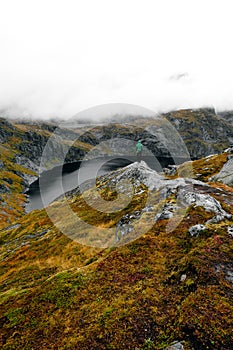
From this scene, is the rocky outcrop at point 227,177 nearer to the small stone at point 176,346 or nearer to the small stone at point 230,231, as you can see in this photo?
the small stone at point 230,231

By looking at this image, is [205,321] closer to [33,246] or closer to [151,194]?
[151,194]

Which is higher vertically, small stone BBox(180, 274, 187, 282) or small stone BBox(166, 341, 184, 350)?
small stone BBox(180, 274, 187, 282)

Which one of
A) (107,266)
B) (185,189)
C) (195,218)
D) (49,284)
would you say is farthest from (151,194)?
(49,284)

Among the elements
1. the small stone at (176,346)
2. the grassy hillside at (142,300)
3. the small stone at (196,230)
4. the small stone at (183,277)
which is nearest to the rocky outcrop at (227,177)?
the grassy hillside at (142,300)

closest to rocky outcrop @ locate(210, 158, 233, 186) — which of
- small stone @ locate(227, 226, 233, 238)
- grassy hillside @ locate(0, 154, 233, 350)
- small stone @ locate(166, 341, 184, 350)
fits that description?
grassy hillside @ locate(0, 154, 233, 350)

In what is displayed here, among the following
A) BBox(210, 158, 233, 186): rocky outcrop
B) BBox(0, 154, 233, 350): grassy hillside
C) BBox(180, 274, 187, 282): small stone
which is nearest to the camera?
BBox(0, 154, 233, 350): grassy hillside

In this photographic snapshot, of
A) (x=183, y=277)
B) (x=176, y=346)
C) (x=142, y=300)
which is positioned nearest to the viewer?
(x=176, y=346)

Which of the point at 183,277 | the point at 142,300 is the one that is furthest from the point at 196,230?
the point at 142,300

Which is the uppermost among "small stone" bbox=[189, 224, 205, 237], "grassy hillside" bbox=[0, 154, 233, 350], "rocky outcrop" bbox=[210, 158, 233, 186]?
"small stone" bbox=[189, 224, 205, 237]

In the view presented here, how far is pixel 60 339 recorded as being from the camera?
1600 centimetres

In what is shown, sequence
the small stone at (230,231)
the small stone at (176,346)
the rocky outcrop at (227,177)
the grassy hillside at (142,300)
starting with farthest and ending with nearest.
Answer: the rocky outcrop at (227,177), the small stone at (230,231), the grassy hillside at (142,300), the small stone at (176,346)

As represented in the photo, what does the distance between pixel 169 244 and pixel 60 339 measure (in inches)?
545

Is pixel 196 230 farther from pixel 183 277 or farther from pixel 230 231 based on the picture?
pixel 183 277

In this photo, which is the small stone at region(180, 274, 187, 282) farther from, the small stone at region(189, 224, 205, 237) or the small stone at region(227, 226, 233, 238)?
the small stone at region(227, 226, 233, 238)
